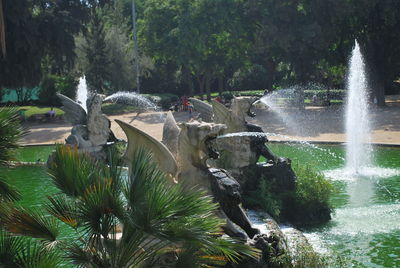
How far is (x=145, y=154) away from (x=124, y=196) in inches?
19.4

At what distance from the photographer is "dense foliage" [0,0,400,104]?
31.9 meters

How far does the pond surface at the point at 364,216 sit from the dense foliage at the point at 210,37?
53.4ft

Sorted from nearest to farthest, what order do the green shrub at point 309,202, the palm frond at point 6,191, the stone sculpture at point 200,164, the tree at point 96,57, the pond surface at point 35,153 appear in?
the palm frond at point 6,191 → the stone sculpture at point 200,164 → the green shrub at point 309,202 → the pond surface at point 35,153 → the tree at point 96,57

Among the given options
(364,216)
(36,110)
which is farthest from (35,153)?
(36,110)

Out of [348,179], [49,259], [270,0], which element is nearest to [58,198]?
[49,259]

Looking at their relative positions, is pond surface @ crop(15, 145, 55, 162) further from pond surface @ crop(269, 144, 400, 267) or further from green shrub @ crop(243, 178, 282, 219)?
green shrub @ crop(243, 178, 282, 219)

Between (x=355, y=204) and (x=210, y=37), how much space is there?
84.5 ft

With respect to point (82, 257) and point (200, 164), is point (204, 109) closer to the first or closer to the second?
point (200, 164)

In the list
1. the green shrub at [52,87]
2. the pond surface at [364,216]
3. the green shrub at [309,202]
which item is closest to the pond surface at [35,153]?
the pond surface at [364,216]

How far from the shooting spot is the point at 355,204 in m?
13.1

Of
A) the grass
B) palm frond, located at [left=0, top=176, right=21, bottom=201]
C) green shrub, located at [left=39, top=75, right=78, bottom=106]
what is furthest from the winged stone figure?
green shrub, located at [left=39, top=75, right=78, bottom=106]

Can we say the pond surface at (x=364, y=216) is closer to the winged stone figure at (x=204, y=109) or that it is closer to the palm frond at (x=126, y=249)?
the winged stone figure at (x=204, y=109)

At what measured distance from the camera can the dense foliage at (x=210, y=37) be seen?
31.9m

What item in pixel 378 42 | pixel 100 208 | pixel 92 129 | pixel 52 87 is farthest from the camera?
pixel 52 87
